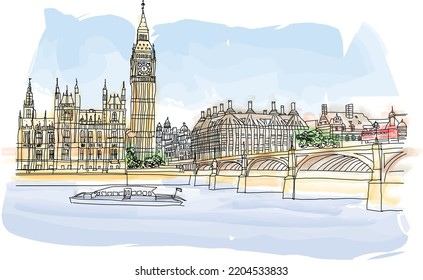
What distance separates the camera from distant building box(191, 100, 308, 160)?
6980 millimetres

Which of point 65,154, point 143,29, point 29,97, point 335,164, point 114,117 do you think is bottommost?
point 335,164

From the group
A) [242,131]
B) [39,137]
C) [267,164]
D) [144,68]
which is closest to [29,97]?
[39,137]

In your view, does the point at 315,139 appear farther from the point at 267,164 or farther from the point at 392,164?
the point at 392,164

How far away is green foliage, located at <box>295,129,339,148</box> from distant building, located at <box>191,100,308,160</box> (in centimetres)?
11

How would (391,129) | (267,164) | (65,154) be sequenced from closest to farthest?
(391,129)
(65,154)
(267,164)

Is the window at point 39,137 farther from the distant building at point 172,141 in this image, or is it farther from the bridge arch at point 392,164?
the bridge arch at point 392,164

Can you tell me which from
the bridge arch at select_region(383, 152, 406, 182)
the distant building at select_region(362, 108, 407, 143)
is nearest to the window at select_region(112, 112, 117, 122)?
the distant building at select_region(362, 108, 407, 143)

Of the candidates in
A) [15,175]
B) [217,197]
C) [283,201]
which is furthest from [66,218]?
[283,201]

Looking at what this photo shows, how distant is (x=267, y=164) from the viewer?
755 centimetres

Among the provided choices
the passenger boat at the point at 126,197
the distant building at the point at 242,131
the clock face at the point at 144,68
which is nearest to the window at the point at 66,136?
the passenger boat at the point at 126,197

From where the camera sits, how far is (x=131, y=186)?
6.94 meters

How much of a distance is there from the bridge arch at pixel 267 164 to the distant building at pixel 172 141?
2.36 ft

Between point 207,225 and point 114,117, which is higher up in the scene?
point 114,117

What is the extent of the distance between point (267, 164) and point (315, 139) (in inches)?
24.0
